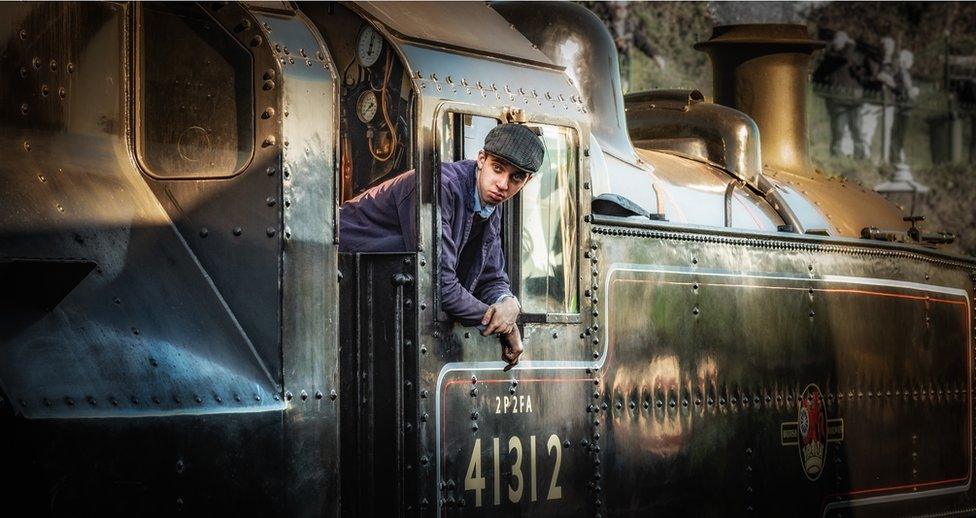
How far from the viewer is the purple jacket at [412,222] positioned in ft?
16.2

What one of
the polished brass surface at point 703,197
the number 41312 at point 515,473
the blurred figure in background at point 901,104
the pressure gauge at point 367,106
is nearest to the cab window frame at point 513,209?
the pressure gauge at point 367,106

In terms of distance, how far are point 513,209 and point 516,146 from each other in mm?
366

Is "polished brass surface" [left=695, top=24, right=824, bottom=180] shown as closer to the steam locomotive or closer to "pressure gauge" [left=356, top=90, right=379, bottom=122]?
the steam locomotive

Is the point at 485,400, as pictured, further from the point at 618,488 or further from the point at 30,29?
the point at 30,29

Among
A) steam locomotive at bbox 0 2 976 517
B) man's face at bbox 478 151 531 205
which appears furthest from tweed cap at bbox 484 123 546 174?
steam locomotive at bbox 0 2 976 517

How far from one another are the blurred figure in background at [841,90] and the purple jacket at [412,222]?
29.4m

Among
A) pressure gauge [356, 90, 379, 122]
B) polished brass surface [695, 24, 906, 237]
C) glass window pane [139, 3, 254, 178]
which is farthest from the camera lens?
polished brass surface [695, 24, 906, 237]

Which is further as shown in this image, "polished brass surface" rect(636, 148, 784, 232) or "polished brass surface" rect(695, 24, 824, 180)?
"polished brass surface" rect(695, 24, 824, 180)

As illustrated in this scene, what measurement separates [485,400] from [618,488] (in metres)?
1.00

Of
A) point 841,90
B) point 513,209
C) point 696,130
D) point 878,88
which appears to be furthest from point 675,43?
point 513,209

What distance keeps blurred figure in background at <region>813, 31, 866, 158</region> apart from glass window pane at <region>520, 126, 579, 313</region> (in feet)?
94.6

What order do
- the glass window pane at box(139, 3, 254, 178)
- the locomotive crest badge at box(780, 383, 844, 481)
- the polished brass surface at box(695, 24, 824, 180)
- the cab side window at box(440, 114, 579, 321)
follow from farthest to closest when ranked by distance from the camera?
the polished brass surface at box(695, 24, 824, 180), the locomotive crest badge at box(780, 383, 844, 481), the cab side window at box(440, 114, 579, 321), the glass window pane at box(139, 3, 254, 178)

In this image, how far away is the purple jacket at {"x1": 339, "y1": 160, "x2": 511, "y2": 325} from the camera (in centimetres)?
493

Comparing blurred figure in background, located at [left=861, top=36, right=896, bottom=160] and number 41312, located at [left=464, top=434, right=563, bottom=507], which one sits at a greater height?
blurred figure in background, located at [left=861, top=36, right=896, bottom=160]
